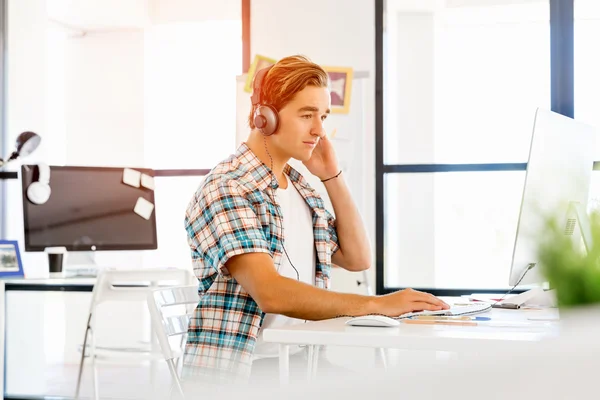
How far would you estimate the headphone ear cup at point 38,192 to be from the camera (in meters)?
3.78

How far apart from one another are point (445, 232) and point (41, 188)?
2112 mm

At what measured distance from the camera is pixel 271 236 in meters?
1.67

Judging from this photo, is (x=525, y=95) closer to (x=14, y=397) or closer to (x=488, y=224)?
(x=488, y=224)

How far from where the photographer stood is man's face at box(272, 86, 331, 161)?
5.84ft

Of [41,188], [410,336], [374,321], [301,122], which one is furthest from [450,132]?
[410,336]

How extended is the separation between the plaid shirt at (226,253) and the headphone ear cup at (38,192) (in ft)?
7.67

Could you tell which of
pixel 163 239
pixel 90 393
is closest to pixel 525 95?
pixel 163 239

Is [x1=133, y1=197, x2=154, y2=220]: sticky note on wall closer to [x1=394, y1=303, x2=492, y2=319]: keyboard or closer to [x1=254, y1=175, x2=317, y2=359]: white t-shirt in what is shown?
[x1=254, y1=175, x2=317, y2=359]: white t-shirt

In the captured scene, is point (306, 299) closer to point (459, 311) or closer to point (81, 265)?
point (459, 311)

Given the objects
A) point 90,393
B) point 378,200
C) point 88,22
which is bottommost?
point 90,393

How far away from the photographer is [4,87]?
4.66 meters

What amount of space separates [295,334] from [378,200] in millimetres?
3014

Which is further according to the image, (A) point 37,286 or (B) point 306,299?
(A) point 37,286

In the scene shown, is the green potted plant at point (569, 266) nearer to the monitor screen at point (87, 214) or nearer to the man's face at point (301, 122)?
the man's face at point (301, 122)
